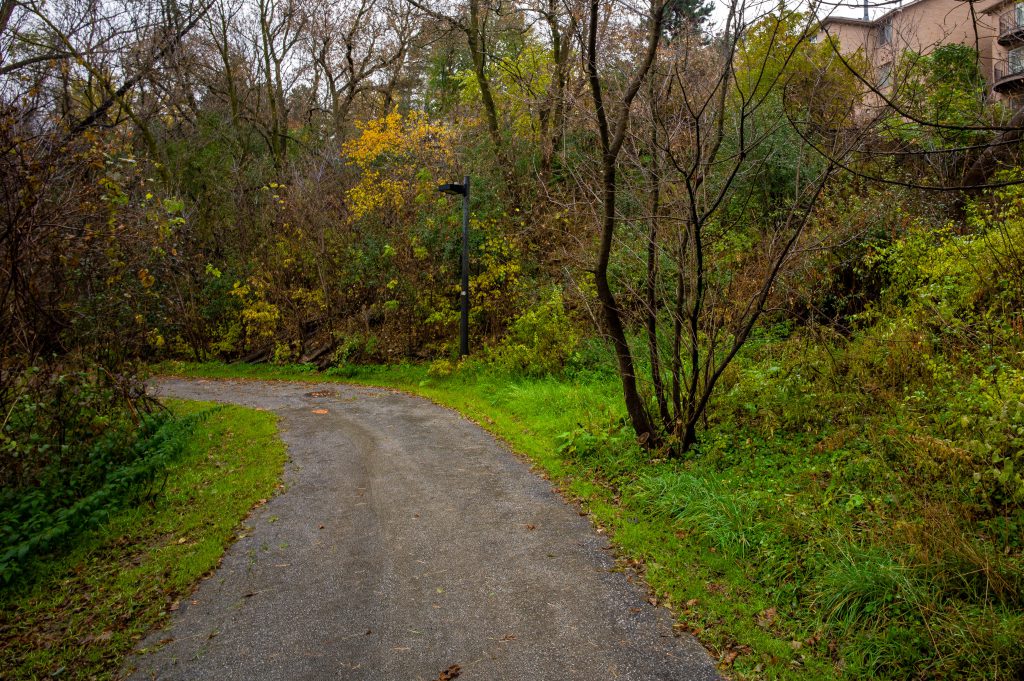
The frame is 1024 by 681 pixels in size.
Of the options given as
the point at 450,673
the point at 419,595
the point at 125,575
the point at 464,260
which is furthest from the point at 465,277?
the point at 450,673

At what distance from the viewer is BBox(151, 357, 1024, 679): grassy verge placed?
138 inches

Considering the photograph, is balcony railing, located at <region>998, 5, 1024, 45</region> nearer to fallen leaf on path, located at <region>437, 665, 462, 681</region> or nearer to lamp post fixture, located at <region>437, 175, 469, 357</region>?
fallen leaf on path, located at <region>437, 665, 462, 681</region>

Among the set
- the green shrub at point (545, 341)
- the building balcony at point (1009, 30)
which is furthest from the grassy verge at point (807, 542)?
the green shrub at point (545, 341)

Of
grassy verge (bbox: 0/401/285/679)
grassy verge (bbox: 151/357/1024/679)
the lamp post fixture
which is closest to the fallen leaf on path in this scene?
grassy verge (bbox: 151/357/1024/679)

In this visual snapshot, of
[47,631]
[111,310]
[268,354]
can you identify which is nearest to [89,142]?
[111,310]

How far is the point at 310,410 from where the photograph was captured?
1138cm

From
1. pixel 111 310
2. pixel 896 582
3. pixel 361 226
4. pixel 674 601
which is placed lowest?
pixel 674 601

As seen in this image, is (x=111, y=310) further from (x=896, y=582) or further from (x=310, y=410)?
(x=896, y=582)

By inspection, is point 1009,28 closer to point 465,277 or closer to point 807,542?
point 807,542

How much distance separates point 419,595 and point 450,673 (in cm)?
97

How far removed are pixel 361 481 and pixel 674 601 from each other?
4019 mm

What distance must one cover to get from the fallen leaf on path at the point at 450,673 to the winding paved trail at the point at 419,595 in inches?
1.6

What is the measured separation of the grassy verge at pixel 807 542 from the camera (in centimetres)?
350

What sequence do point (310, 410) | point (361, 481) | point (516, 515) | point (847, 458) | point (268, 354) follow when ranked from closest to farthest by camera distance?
point (847, 458)
point (516, 515)
point (361, 481)
point (310, 410)
point (268, 354)
